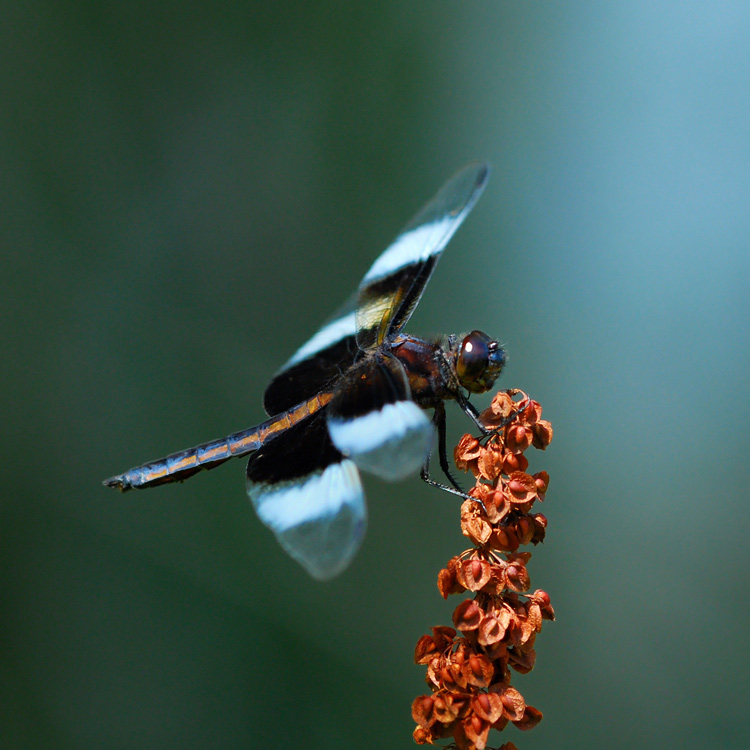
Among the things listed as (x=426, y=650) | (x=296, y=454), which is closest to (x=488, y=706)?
(x=426, y=650)

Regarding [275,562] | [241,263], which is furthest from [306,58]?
[275,562]

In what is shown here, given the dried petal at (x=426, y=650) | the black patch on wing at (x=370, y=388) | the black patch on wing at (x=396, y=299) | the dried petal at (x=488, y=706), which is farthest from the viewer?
the black patch on wing at (x=396, y=299)

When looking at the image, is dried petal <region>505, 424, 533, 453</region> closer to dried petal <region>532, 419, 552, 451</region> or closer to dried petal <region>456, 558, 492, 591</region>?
dried petal <region>532, 419, 552, 451</region>

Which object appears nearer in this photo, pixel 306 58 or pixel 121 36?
pixel 121 36

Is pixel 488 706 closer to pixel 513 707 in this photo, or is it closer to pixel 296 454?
pixel 513 707

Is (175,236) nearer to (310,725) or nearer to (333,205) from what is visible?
(333,205)

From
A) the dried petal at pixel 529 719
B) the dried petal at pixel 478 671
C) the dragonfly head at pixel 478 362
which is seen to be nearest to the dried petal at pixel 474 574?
the dried petal at pixel 478 671

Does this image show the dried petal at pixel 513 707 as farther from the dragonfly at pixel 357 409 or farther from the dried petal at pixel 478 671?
the dragonfly at pixel 357 409

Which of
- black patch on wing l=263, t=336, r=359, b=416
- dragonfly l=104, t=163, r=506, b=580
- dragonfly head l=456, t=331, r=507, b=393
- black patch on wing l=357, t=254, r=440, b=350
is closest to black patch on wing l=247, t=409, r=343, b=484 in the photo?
dragonfly l=104, t=163, r=506, b=580
